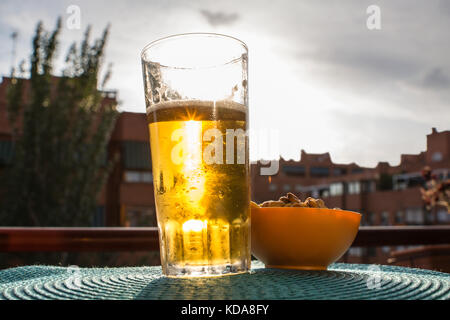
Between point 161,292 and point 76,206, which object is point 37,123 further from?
point 161,292

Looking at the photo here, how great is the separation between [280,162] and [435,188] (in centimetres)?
310

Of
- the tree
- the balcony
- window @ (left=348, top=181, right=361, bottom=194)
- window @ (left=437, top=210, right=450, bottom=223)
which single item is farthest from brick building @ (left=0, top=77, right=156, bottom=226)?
window @ (left=348, top=181, right=361, bottom=194)

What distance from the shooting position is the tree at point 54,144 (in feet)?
25.9

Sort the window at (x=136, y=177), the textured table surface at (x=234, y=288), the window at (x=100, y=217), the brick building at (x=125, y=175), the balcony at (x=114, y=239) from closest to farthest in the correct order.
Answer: the textured table surface at (x=234, y=288) → the balcony at (x=114, y=239) → the window at (x=100, y=217) → the brick building at (x=125, y=175) → the window at (x=136, y=177)

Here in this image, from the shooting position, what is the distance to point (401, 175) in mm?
27875

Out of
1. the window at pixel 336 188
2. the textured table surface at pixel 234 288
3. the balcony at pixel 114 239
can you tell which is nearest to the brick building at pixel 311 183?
the window at pixel 336 188

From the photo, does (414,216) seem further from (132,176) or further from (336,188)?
(132,176)

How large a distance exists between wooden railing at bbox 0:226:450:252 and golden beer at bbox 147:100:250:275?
1101 mm

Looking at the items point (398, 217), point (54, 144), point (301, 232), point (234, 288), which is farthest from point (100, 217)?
point (398, 217)

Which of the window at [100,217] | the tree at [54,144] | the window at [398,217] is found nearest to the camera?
the tree at [54,144]

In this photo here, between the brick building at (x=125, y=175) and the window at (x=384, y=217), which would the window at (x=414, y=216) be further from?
the brick building at (x=125, y=175)

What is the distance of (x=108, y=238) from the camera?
6.32ft

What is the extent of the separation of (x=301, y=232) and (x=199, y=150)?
237 millimetres

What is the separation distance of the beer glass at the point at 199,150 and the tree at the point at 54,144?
291 inches
